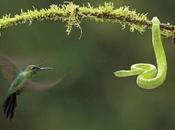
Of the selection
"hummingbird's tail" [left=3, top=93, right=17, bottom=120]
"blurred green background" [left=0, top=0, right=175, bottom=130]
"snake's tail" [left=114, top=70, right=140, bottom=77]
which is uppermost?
"blurred green background" [left=0, top=0, right=175, bottom=130]

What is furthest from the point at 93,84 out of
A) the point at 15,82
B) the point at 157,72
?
the point at 157,72

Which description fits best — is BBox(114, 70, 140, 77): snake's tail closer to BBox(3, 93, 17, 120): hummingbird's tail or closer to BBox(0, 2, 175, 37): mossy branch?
BBox(0, 2, 175, 37): mossy branch

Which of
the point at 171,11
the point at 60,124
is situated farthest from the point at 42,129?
the point at 171,11

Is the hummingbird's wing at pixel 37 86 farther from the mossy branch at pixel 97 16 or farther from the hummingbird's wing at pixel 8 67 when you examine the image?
the mossy branch at pixel 97 16

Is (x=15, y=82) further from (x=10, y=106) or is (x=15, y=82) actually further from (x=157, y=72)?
(x=157, y=72)

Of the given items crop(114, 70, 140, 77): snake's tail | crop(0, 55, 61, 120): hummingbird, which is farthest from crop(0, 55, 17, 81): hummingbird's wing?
crop(114, 70, 140, 77): snake's tail

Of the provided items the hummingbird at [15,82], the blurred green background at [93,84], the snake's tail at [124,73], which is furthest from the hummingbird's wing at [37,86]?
the blurred green background at [93,84]

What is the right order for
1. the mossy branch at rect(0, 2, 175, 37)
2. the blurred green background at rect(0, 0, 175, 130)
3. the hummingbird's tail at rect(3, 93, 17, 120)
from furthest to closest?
1. the blurred green background at rect(0, 0, 175, 130)
2. the hummingbird's tail at rect(3, 93, 17, 120)
3. the mossy branch at rect(0, 2, 175, 37)
